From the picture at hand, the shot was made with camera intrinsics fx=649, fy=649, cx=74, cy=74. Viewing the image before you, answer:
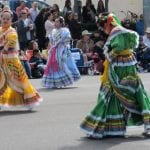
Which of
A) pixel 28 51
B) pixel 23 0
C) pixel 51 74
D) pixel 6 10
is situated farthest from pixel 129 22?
pixel 6 10

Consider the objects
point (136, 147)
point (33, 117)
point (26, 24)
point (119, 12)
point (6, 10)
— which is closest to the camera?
point (136, 147)

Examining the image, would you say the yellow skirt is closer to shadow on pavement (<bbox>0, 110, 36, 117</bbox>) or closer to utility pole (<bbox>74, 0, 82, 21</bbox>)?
shadow on pavement (<bbox>0, 110, 36, 117</bbox>)

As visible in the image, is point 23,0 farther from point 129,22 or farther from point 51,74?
point 51,74

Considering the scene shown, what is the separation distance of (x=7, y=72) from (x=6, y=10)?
111 cm

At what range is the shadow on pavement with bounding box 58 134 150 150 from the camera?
8242 mm

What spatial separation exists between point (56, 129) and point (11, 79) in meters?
2.20

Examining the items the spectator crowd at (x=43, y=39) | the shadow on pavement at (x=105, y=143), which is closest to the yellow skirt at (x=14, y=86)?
the shadow on pavement at (x=105, y=143)

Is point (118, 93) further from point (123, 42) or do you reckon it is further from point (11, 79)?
point (11, 79)

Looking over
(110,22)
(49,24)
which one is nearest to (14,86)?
(110,22)

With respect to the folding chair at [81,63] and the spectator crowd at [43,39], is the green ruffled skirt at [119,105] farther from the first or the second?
the folding chair at [81,63]

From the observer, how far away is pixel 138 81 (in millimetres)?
8680

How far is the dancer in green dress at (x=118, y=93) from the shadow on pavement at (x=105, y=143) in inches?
3.5

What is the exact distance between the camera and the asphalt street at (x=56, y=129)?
838cm

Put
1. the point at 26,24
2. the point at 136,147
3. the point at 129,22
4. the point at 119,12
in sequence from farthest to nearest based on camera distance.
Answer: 1. the point at 119,12
2. the point at 129,22
3. the point at 26,24
4. the point at 136,147
